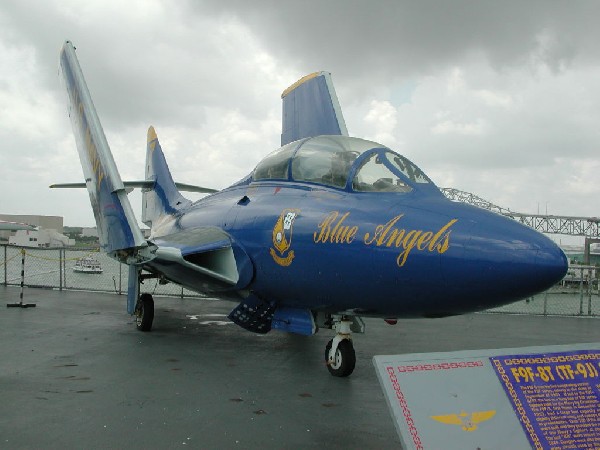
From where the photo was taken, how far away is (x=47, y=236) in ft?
197

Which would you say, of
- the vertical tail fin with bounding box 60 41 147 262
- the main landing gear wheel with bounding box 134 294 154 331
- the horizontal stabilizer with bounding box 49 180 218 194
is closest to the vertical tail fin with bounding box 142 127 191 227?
the horizontal stabilizer with bounding box 49 180 218 194

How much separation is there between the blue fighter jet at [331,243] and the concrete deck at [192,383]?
0.90m

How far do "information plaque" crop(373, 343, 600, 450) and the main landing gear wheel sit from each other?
8044 mm

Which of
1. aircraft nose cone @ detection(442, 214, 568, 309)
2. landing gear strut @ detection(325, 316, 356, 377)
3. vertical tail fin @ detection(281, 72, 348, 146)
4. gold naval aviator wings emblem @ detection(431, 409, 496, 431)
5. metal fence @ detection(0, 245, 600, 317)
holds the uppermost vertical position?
A: vertical tail fin @ detection(281, 72, 348, 146)

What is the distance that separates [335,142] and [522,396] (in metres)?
4.29

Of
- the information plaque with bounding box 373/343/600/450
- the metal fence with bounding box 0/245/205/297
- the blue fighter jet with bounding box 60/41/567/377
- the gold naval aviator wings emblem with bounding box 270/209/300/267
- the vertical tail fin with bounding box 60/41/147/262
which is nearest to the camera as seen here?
the information plaque with bounding box 373/343/600/450

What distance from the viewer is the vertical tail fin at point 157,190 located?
1276cm

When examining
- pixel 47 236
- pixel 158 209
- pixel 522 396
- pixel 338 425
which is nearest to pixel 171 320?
pixel 158 209

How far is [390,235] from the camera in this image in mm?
5094

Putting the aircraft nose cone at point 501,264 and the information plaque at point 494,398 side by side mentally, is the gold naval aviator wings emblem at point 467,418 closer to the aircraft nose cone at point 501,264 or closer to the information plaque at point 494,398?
the information plaque at point 494,398

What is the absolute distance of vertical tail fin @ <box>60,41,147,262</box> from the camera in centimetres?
806

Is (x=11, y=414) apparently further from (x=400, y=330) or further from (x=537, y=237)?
(x=400, y=330)

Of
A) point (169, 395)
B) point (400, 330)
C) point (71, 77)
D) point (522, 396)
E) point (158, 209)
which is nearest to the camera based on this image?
point (522, 396)

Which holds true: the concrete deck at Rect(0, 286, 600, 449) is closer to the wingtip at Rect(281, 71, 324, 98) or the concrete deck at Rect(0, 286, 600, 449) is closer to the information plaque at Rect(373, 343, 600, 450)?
the information plaque at Rect(373, 343, 600, 450)
